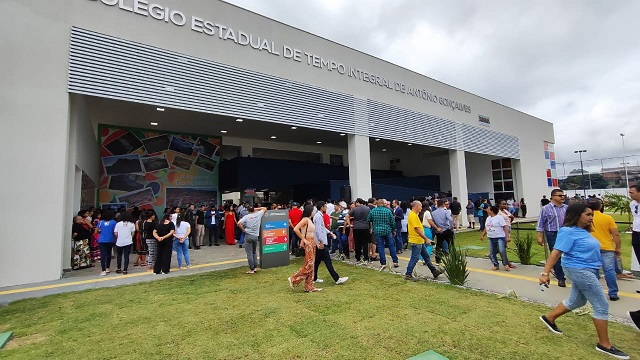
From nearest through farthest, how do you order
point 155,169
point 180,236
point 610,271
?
point 610,271, point 180,236, point 155,169

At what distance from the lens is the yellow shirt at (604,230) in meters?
4.96

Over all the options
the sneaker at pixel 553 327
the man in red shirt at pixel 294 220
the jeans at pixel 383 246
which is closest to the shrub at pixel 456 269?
the jeans at pixel 383 246

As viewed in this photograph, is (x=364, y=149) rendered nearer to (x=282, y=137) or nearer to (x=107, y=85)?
(x=282, y=137)

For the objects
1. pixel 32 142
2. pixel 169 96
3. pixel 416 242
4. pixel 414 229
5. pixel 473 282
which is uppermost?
pixel 169 96

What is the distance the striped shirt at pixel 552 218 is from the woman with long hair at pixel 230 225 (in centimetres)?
1072

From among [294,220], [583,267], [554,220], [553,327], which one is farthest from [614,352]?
[294,220]

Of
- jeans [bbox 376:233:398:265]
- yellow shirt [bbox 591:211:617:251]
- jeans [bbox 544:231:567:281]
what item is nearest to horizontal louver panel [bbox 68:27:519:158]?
jeans [bbox 376:233:398:265]

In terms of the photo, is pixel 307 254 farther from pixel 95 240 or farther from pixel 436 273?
pixel 95 240

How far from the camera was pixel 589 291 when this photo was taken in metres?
3.24

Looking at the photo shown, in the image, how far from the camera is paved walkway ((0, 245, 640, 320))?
5043 mm

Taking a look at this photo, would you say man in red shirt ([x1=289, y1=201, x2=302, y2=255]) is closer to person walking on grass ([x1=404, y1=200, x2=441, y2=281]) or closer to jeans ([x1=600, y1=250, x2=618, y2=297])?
person walking on grass ([x1=404, y1=200, x2=441, y2=281])

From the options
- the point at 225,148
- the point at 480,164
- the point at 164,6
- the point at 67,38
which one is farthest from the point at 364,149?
the point at 480,164

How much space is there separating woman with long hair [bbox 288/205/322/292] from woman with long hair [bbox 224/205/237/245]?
805 centimetres

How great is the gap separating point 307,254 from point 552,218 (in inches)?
184
